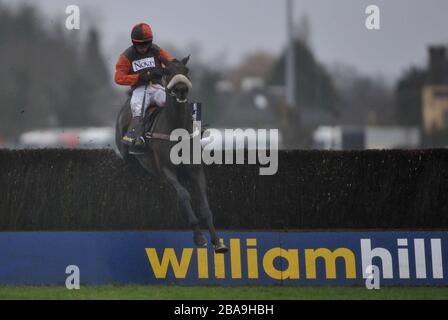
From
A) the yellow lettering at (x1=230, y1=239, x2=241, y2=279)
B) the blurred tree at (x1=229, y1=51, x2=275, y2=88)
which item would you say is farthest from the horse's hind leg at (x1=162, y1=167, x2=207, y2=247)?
the blurred tree at (x1=229, y1=51, x2=275, y2=88)

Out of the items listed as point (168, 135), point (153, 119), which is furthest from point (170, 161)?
point (153, 119)

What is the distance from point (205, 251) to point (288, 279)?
3.95 ft

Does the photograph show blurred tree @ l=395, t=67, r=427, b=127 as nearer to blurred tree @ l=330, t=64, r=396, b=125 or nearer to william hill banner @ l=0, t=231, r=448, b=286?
blurred tree @ l=330, t=64, r=396, b=125

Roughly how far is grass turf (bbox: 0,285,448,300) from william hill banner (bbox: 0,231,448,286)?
30 centimetres

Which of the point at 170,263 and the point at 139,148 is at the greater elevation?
the point at 139,148

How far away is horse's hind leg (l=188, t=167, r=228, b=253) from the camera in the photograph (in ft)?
44.1

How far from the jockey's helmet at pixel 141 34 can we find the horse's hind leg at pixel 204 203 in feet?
6.35

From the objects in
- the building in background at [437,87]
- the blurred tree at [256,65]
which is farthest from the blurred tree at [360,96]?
the blurred tree at [256,65]

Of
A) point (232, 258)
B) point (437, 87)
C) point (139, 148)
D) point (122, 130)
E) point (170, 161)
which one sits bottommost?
point (232, 258)

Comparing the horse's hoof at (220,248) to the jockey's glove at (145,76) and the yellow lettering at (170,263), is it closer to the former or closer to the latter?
the yellow lettering at (170,263)

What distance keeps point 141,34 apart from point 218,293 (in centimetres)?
373

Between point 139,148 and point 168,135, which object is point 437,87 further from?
point 168,135

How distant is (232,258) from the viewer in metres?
14.2

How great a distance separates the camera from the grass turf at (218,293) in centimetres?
1274
